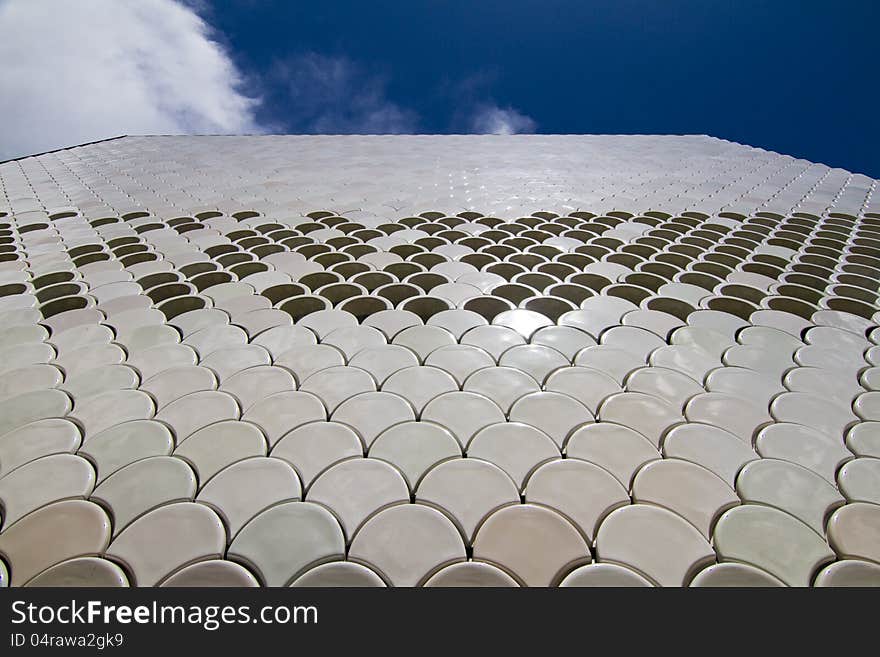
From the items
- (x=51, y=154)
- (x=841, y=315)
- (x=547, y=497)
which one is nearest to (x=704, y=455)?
(x=547, y=497)

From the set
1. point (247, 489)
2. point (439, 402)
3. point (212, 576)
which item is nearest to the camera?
point (212, 576)

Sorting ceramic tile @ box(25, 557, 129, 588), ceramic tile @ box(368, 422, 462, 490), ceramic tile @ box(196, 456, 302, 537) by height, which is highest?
ceramic tile @ box(368, 422, 462, 490)

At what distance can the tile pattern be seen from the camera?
70 cm

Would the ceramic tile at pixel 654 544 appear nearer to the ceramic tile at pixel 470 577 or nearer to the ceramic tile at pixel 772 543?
the ceramic tile at pixel 772 543

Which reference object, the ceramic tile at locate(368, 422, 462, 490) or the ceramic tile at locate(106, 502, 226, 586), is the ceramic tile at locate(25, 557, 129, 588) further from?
the ceramic tile at locate(368, 422, 462, 490)

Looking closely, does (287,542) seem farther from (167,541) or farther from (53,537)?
(53,537)

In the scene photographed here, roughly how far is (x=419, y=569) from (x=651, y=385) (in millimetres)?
669

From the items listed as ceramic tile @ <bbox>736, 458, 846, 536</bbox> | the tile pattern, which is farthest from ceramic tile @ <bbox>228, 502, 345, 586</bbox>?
ceramic tile @ <bbox>736, 458, 846, 536</bbox>

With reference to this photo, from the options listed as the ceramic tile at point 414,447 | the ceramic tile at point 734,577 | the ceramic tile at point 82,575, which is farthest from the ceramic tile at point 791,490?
the ceramic tile at point 82,575

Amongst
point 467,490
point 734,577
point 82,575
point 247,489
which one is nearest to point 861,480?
point 734,577

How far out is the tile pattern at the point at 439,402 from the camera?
0.70 metres

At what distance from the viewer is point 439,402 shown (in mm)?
986

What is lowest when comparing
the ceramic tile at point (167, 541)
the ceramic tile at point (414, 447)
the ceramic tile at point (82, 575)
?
the ceramic tile at point (82, 575)

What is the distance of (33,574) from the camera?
670 mm
